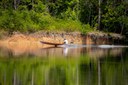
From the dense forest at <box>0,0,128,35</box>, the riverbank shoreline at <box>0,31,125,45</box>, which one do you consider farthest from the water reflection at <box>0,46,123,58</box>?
the dense forest at <box>0,0,128,35</box>

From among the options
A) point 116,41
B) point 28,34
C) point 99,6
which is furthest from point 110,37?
point 28,34

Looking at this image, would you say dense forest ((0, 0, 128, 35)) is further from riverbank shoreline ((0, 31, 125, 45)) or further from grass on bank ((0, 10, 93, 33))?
riverbank shoreline ((0, 31, 125, 45))

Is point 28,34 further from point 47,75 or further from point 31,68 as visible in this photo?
point 47,75

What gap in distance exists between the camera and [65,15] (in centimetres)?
6919

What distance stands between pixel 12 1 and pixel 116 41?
19.7m

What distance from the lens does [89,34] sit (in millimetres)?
65688

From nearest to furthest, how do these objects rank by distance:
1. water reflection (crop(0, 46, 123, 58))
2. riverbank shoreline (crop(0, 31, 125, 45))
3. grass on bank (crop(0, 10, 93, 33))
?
water reflection (crop(0, 46, 123, 58)) → riverbank shoreline (crop(0, 31, 125, 45)) → grass on bank (crop(0, 10, 93, 33))

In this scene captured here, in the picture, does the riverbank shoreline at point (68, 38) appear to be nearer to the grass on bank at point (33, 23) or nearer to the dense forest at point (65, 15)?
the grass on bank at point (33, 23)

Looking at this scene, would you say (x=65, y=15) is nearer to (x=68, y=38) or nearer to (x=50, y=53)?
(x=68, y=38)

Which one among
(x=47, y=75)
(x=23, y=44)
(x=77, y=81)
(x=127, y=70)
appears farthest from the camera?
(x=23, y=44)

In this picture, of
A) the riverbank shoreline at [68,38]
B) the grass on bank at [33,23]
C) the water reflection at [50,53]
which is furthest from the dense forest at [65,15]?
the water reflection at [50,53]

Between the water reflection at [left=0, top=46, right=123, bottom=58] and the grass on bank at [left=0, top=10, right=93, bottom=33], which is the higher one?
the grass on bank at [left=0, top=10, right=93, bottom=33]

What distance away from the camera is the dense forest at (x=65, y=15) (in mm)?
61562

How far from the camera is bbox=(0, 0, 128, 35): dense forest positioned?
61.6 meters
